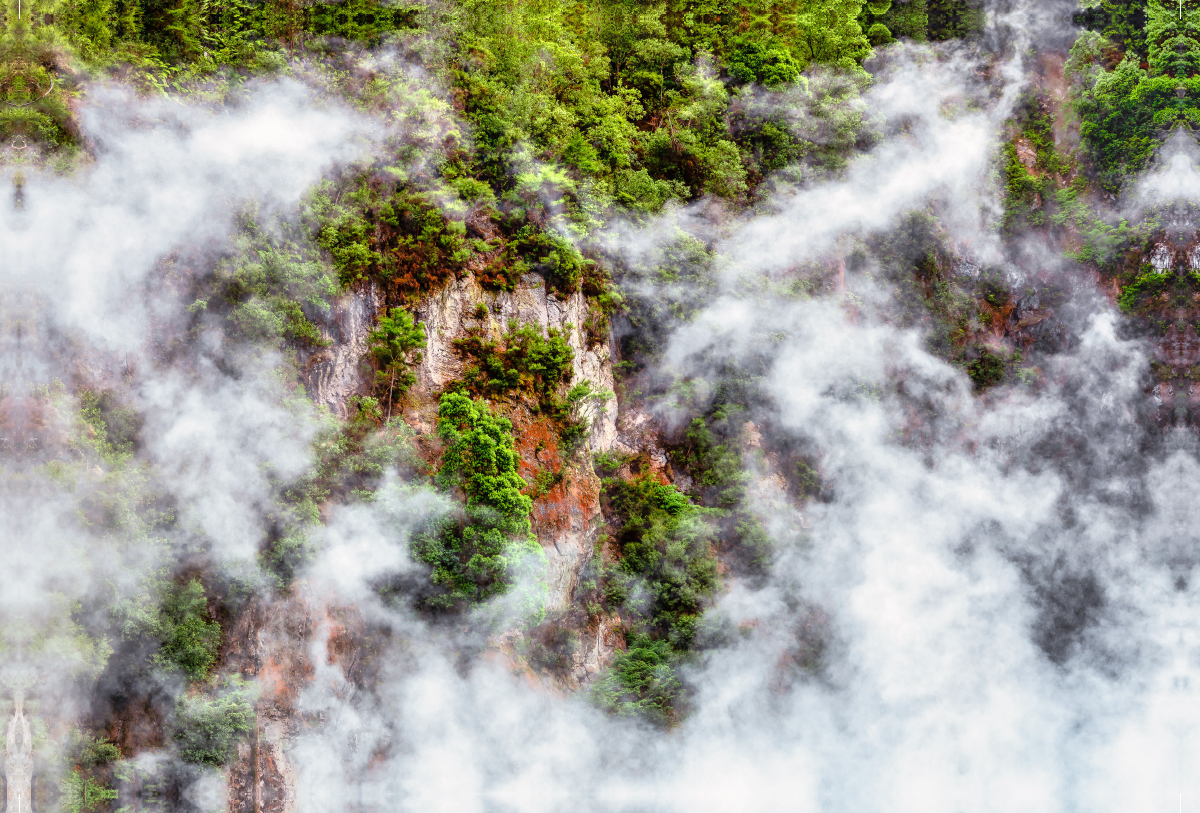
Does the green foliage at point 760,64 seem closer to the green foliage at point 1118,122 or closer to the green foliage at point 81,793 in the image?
the green foliage at point 1118,122

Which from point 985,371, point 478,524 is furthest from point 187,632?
point 985,371

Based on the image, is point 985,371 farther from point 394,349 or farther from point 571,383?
point 394,349

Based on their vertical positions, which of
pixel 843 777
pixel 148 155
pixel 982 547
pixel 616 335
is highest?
pixel 148 155

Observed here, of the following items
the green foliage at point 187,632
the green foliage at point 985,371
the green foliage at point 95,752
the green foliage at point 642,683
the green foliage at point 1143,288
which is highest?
the green foliage at point 1143,288

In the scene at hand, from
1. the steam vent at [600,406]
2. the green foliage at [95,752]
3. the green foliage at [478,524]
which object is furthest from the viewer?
the green foliage at [478,524]

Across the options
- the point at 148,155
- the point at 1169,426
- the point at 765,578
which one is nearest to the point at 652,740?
the point at 765,578

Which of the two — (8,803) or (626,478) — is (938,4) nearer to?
(626,478)

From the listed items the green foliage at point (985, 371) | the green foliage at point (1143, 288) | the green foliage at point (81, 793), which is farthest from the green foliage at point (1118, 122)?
the green foliage at point (81, 793)
